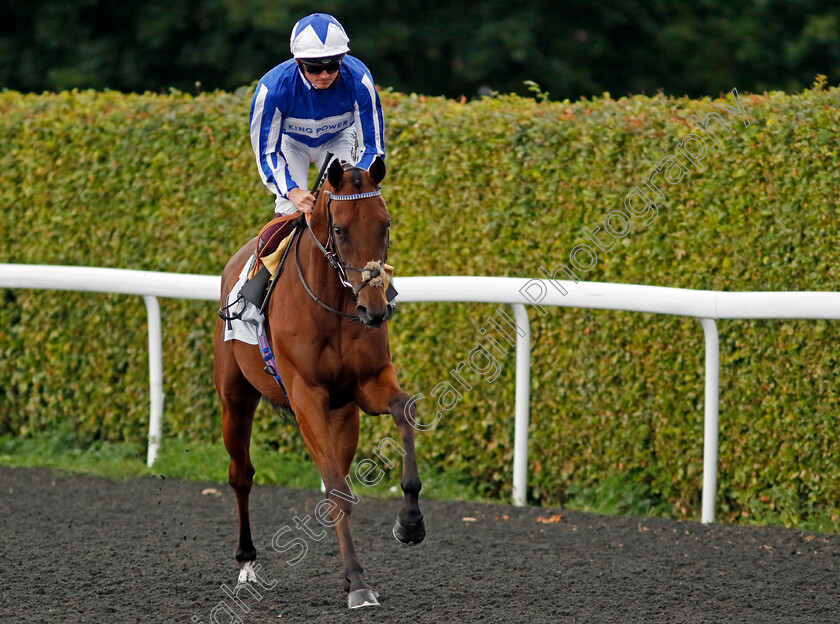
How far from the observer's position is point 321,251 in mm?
4762

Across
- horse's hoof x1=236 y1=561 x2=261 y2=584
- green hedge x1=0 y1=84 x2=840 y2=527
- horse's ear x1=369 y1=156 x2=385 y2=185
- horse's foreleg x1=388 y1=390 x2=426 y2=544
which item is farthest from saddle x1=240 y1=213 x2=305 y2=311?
green hedge x1=0 y1=84 x2=840 y2=527

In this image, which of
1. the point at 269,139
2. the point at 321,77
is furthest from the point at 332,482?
the point at 321,77

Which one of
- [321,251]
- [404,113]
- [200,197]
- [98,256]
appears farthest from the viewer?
[98,256]

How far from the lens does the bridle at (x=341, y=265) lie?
432 cm

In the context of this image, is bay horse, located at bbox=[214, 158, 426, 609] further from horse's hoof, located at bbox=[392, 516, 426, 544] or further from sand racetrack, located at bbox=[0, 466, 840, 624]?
sand racetrack, located at bbox=[0, 466, 840, 624]

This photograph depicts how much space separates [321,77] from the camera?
4934mm

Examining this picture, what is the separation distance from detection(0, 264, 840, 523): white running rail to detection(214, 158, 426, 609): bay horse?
1636mm

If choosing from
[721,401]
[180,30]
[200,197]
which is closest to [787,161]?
[721,401]

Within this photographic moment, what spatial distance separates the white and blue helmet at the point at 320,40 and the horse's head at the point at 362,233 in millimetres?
592

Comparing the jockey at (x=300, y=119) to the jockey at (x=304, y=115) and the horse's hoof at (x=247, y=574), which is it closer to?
the jockey at (x=304, y=115)

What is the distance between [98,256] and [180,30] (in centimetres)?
618

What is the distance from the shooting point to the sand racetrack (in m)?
4.64

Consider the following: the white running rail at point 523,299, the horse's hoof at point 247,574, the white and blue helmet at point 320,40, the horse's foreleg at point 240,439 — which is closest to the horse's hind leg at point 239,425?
the horse's foreleg at point 240,439

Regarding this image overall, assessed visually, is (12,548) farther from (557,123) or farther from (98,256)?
(557,123)
